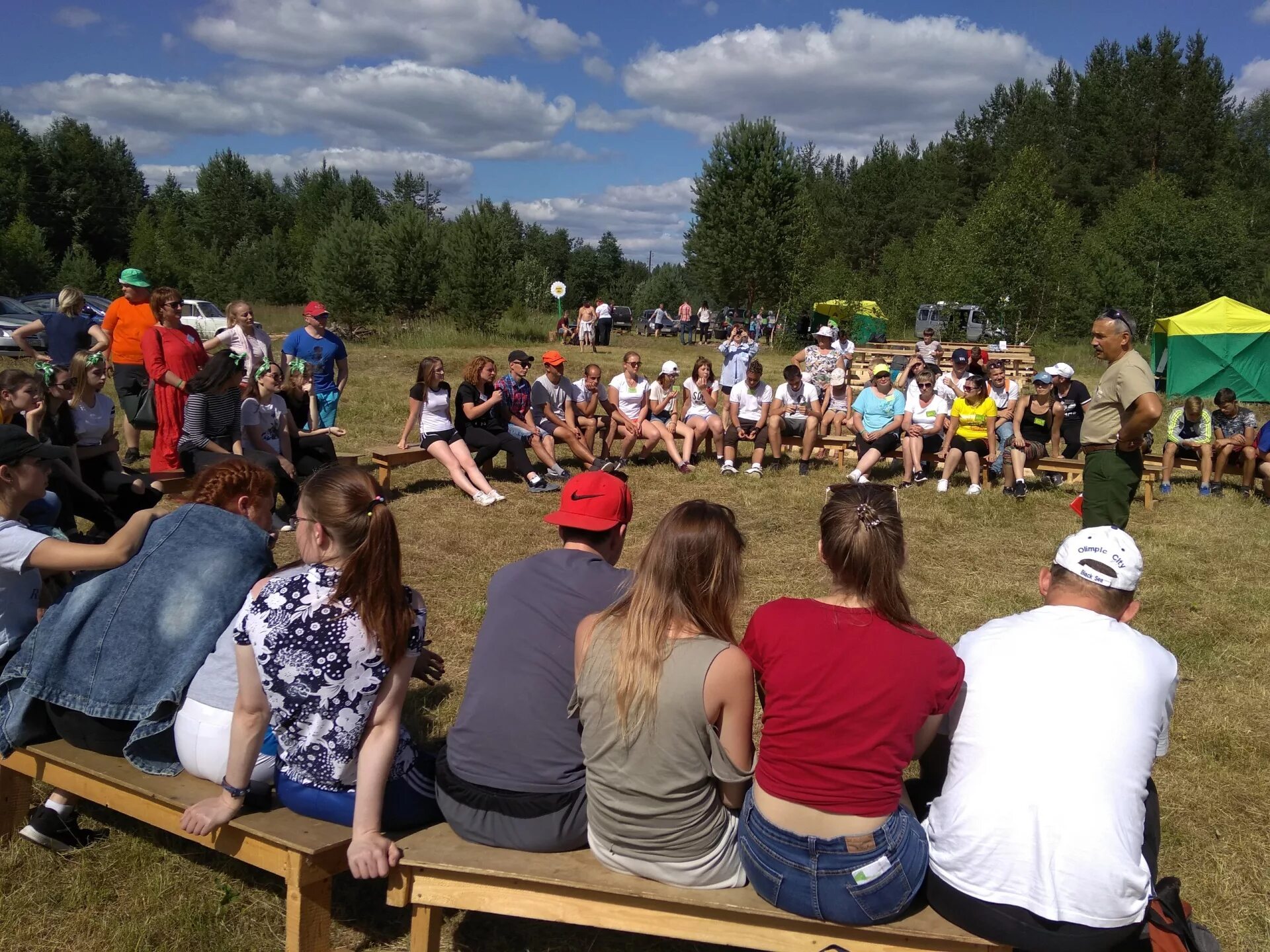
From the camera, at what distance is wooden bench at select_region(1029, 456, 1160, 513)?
30.2ft

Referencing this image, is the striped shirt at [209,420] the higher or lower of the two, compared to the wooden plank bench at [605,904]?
higher

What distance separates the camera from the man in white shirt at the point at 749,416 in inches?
400

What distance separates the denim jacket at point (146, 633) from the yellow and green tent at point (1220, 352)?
19.7m

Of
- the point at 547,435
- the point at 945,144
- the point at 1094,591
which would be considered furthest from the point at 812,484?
the point at 945,144

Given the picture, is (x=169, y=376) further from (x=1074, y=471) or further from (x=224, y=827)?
(x=1074, y=471)

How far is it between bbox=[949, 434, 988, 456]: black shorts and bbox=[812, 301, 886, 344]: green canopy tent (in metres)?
22.3

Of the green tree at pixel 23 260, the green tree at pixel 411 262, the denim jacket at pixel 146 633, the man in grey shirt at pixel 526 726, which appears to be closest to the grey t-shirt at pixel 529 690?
the man in grey shirt at pixel 526 726

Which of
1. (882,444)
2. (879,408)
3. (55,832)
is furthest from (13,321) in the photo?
(55,832)

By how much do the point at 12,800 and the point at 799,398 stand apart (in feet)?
27.8

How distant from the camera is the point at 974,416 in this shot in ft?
31.1

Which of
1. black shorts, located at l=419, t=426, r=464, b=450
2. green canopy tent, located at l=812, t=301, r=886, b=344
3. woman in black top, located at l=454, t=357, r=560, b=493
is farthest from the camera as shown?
green canopy tent, located at l=812, t=301, r=886, b=344

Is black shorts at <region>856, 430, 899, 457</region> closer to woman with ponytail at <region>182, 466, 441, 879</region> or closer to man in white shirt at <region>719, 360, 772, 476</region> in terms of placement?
man in white shirt at <region>719, 360, 772, 476</region>

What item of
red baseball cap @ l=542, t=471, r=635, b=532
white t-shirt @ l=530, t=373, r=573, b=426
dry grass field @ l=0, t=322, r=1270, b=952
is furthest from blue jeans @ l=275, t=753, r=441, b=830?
white t-shirt @ l=530, t=373, r=573, b=426

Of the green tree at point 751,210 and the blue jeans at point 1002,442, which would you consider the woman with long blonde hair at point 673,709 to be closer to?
the blue jeans at point 1002,442
